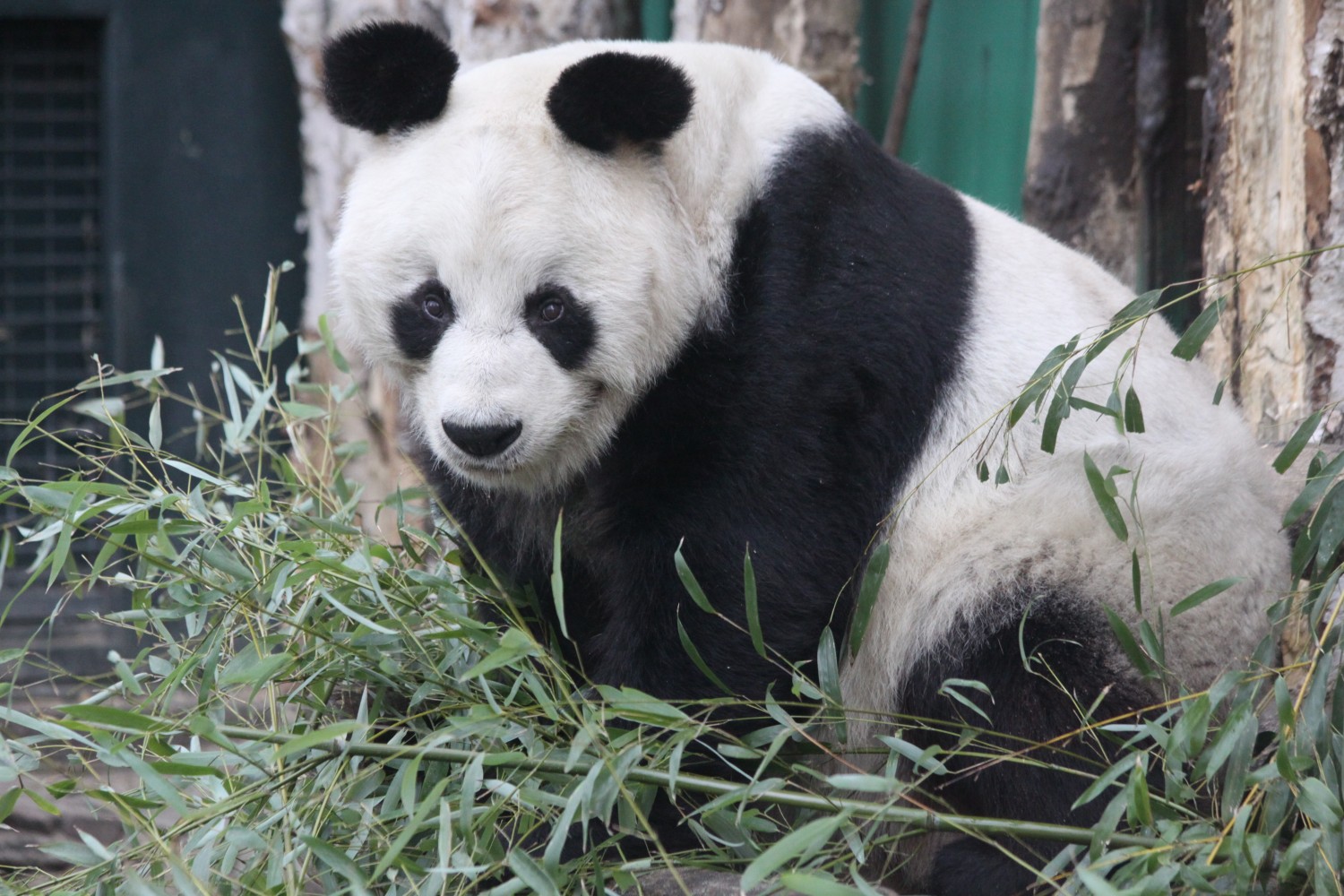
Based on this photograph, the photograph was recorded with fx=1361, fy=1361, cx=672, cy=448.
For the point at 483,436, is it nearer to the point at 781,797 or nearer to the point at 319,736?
the point at 319,736

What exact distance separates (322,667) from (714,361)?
3.03 feet

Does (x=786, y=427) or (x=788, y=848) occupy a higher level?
(x=786, y=427)

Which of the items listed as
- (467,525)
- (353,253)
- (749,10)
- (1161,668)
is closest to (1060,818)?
(1161,668)

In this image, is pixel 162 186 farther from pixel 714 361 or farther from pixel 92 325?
pixel 714 361

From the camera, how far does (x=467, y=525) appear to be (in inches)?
115

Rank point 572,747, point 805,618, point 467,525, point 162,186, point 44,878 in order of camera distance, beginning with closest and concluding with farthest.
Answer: point 572,747, point 44,878, point 805,618, point 467,525, point 162,186

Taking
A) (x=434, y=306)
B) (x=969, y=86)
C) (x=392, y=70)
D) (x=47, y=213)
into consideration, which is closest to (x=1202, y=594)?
(x=434, y=306)

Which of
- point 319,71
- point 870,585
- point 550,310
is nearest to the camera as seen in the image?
point 870,585

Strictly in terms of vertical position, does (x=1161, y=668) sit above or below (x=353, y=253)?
below

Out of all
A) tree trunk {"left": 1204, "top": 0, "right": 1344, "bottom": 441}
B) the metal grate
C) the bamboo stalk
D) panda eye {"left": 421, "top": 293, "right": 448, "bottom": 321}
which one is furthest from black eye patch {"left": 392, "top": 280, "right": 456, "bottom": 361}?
the metal grate

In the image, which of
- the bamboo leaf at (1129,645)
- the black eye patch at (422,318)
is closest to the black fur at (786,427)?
the black eye patch at (422,318)

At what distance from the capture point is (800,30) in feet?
14.8

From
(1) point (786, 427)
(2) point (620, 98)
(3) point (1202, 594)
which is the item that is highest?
(2) point (620, 98)

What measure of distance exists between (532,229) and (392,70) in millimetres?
443
